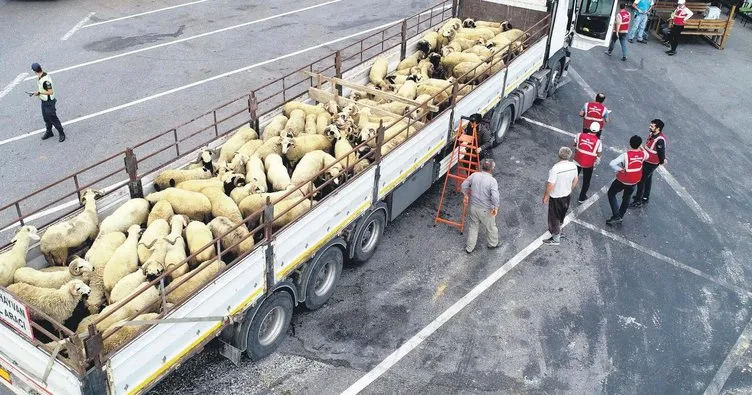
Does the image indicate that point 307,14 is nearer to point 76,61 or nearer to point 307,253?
point 76,61

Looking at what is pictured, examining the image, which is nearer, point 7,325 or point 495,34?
point 7,325

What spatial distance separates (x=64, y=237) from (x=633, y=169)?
363 inches

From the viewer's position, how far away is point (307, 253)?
27.9ft

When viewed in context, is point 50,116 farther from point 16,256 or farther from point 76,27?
point 76,27

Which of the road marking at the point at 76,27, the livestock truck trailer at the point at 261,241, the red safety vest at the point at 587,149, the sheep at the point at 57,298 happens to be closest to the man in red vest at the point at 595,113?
the red safety vest at the point at 587,149

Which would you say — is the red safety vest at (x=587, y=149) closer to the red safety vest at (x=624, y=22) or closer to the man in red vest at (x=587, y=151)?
the man in red vest at (x=587, y=151)

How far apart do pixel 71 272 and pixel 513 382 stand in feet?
18.7

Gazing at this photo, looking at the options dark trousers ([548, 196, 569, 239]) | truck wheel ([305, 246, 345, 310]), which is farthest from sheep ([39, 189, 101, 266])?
dark trousers ([548, 196, 569, 239])

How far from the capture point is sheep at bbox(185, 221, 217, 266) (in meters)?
7.55

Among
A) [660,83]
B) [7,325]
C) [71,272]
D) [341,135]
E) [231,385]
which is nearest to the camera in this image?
[7,325]

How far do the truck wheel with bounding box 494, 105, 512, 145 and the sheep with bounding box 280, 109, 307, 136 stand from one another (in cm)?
483

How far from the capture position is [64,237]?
7.79 metres

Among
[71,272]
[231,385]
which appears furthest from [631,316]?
[71,272]

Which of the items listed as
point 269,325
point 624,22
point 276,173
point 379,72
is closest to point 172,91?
point 379,72
